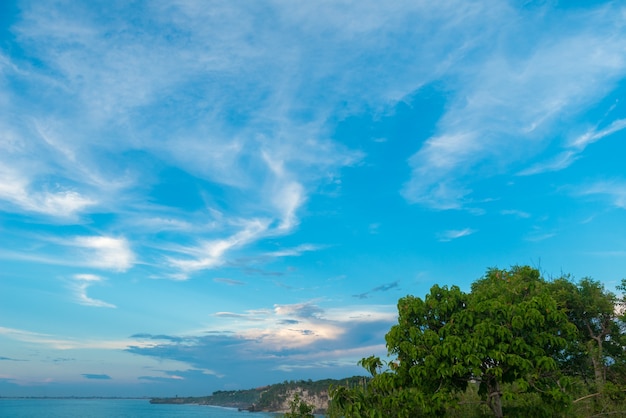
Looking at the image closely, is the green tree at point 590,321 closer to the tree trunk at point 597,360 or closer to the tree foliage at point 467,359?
the tree trunk at point 597,360

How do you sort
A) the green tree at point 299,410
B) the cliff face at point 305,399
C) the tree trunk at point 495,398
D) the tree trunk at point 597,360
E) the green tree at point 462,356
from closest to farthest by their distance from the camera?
the green tree at point 462,356 → the tree trunk at point 495,398 → the green tree at point 299,410 → the tree trunk at point 597,360 → the cliff face at point 305,399

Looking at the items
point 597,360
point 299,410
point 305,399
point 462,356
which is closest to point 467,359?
point 462,356

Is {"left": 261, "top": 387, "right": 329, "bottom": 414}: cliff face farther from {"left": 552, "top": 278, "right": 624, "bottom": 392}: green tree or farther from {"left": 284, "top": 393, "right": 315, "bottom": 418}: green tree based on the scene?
{"left": 284, "top": 393, "right": 315, "bottom": 418}: green tree

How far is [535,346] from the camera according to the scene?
15.0 metres

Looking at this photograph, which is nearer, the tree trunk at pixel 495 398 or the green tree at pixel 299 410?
the tree trunk at pixel 495 398

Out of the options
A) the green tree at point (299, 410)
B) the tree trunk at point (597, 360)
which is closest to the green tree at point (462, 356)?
the green tree at point (299, 410)

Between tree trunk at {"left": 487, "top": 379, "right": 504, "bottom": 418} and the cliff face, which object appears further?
the cliff face

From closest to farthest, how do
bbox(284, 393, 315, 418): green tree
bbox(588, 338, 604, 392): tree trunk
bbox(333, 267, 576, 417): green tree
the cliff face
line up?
1. bbox(333, 267, 576, 417): green tree
2. bbox(284, 393, 315, 418): green tree
3. bbox(588, 338, 604, 392): tree trunk
4. the cliff face

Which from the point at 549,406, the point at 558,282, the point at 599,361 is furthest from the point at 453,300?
the point at 558,282

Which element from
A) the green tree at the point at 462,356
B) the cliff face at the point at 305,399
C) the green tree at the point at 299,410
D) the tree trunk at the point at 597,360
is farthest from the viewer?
the cliff face at the point at 305,399

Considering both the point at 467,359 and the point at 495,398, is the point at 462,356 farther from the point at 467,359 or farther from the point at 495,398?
the point at 495,398

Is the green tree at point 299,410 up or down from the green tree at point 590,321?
down

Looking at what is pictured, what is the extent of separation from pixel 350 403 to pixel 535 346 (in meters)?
6.13

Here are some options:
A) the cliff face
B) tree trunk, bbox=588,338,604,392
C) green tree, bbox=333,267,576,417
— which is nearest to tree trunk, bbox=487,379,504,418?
green tree, bbox=333,267,576,417
